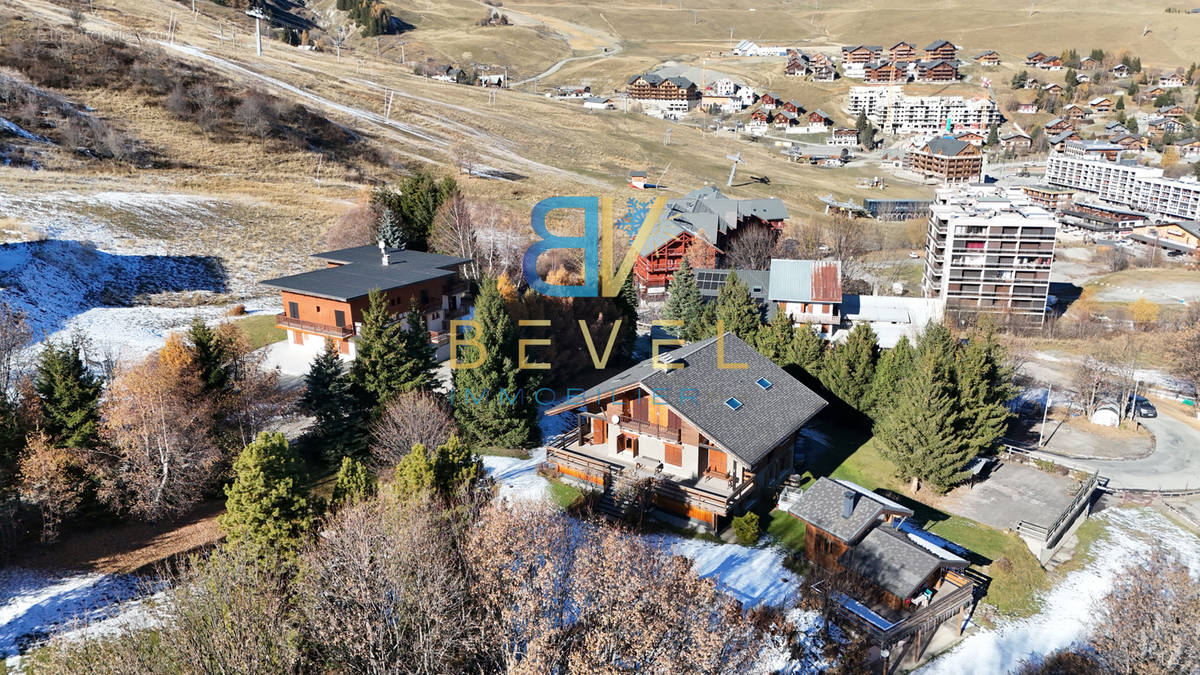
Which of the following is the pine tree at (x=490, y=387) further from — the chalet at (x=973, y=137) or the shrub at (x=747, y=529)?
the chalet at (x=973, y=137)

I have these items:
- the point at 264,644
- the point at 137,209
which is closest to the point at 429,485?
the point at 264,644

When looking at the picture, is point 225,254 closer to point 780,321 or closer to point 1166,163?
point 780,321

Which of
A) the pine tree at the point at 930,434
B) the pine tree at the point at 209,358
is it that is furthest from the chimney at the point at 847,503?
the pine tree at the point at 209,358

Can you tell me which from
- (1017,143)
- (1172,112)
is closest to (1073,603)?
(1017,143)

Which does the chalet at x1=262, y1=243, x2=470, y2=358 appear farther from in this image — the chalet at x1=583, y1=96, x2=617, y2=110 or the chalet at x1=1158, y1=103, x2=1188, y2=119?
the chalet at x1=1158, y1=103, x2=1188, y2=119

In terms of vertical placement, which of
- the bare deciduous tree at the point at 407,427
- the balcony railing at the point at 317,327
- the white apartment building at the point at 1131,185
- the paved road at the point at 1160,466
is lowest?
the paved road at the point at 1160,466

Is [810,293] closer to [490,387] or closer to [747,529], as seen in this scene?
[490,387]
